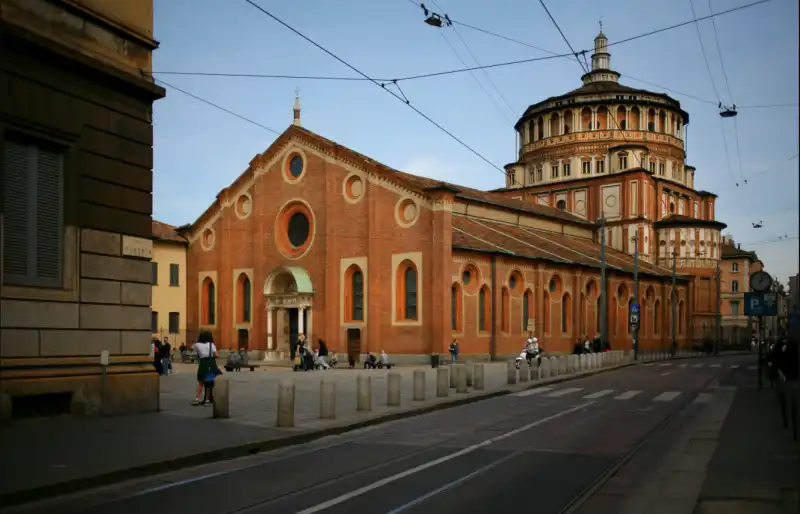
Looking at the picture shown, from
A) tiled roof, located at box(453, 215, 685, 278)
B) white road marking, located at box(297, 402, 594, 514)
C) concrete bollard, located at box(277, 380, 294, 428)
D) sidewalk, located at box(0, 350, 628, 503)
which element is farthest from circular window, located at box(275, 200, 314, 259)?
concrete bollard, located at box(277, 380, 294, 428)

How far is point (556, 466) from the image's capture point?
457 inches

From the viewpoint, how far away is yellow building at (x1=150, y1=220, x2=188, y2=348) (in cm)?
5825

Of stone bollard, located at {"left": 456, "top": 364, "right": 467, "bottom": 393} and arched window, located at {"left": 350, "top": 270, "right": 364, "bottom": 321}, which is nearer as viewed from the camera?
stone bollard, located at {"left": 456, "top": 364, "right": 467, "bottom": 393}

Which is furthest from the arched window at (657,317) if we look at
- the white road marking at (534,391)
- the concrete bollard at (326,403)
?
the concrete bollard at (326,403)

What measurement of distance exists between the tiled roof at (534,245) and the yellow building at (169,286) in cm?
2098

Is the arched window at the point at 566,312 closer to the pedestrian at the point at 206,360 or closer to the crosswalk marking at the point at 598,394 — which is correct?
the crosswalk marking at the point at 598,394

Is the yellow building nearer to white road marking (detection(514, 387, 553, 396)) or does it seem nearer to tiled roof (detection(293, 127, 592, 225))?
tiled roof (detection(293, 127, 592, 225))

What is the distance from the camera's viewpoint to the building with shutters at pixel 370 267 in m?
46.9

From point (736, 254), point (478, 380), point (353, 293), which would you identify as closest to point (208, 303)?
point (353, 293)

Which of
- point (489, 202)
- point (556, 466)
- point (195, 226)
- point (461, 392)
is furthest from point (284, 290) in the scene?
point (556, 466)

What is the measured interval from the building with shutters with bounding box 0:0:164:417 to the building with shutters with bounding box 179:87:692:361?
26.2 meters

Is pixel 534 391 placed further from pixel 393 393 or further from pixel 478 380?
pixel 393 393

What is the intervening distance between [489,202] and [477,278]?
44.5 feet

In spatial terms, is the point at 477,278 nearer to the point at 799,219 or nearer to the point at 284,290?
the point at 284,290
